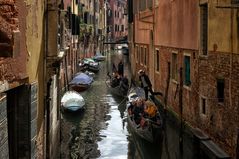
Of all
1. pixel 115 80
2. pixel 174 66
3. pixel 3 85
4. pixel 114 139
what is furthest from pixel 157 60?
pixel 3 85

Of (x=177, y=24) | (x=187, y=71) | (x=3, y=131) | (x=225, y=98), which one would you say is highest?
(x=177, y=24)

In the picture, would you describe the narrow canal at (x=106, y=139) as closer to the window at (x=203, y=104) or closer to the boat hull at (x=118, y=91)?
the window at (x=203, y=104)

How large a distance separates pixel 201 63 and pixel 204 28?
2.83 feet

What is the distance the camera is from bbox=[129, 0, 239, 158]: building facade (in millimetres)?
9133

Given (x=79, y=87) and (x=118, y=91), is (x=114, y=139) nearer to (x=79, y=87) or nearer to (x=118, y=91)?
(x=118, y=91)

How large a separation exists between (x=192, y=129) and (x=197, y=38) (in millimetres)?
2375

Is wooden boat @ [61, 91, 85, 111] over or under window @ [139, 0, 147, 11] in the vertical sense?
under

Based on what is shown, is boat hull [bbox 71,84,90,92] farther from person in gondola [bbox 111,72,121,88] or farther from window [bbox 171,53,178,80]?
window [bbox 171,53,178,80]

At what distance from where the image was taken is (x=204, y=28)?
11.3 m

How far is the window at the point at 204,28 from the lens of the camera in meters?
11.2

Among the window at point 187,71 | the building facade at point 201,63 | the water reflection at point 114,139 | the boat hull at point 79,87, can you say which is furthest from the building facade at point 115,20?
the window at point 187,71

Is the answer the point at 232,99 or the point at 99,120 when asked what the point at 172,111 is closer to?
the point at 99,120

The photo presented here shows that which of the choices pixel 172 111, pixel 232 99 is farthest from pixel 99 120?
pixel 232 99

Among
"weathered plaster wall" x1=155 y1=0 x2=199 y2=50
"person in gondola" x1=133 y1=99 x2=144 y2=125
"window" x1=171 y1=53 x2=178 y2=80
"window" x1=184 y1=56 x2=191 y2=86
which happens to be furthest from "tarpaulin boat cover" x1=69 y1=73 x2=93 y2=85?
"window" x1=184 y1=56 x2=191 y2=86
